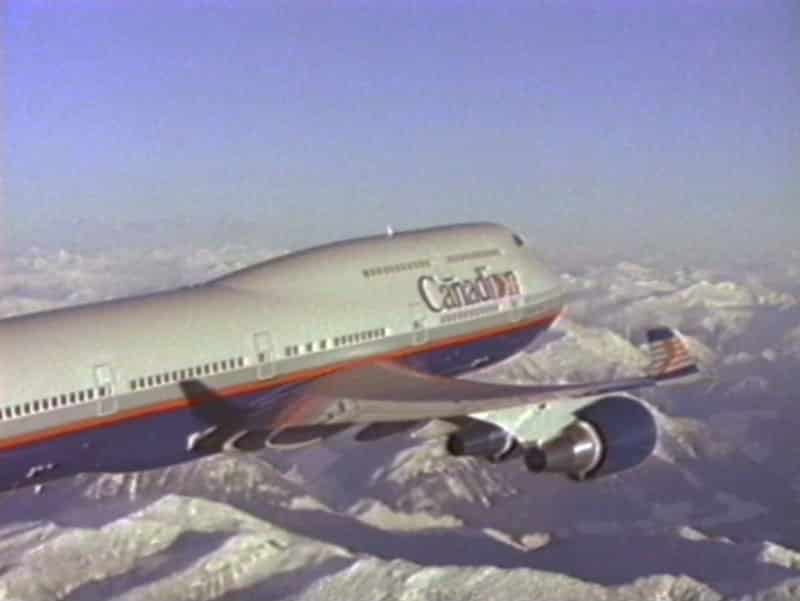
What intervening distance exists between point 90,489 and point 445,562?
60.3m

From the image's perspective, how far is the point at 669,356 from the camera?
92.3 feet

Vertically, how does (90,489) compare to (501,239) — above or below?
below

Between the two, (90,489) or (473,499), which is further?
(473,499)

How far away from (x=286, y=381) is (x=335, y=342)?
203cm

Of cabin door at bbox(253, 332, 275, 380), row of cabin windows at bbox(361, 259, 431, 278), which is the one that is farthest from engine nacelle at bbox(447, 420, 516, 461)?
row of cabin windows at bbox(361, 259, 431, 278)

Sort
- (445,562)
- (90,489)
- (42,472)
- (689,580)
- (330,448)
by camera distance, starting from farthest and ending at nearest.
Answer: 1. (330,448)
2. (90,489)
3. (445,562)
4. (689,580)
5. (42,472)

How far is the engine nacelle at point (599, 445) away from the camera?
25906 mm

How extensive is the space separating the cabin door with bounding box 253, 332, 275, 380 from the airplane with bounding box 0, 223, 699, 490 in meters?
0.05

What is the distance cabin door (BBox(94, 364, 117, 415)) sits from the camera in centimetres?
2386

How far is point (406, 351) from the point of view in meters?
31.3

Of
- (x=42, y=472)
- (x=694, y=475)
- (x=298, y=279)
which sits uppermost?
(x=298, y=279)

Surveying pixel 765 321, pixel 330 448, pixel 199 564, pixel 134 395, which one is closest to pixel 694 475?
pixel 765 321

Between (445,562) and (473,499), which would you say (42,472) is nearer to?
(445,562)

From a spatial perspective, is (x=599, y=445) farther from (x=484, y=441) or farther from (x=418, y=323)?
(x=418, y=323)
